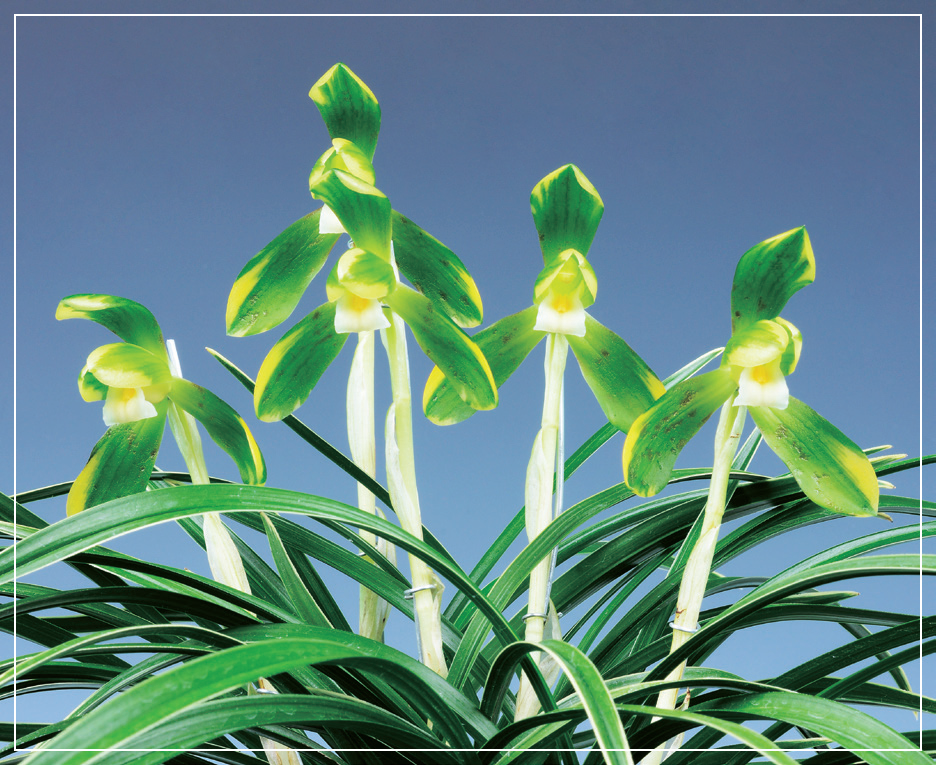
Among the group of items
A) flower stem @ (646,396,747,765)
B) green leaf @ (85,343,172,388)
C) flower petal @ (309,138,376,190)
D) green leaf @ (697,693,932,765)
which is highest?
flower petal @ (309,138,376,190)

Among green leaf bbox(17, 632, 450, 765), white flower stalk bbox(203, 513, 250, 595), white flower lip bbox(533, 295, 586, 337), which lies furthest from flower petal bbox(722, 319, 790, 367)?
white flower stalk bbox(203, 513, 250, 595)

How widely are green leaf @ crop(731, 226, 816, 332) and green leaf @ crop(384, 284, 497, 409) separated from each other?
0.23 m

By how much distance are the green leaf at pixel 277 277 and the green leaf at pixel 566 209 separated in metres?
0.23

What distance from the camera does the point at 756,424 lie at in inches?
26.2

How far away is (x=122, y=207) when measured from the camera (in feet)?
3.85

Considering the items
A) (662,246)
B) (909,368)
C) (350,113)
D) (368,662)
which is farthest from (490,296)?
(368,662)

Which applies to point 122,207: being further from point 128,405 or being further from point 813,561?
point 813,561

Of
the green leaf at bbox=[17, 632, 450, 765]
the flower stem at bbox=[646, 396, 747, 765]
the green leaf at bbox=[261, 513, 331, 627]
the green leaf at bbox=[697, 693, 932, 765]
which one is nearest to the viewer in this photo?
the green leaf at bbox=[17, 632, 450, 765]

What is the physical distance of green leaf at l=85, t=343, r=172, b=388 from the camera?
2.17ft

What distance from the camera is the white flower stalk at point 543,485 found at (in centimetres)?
71

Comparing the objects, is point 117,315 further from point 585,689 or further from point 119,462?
point 585,689

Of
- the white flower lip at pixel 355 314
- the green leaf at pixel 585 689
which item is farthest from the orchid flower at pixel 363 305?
the green leaf at pixel 585 689

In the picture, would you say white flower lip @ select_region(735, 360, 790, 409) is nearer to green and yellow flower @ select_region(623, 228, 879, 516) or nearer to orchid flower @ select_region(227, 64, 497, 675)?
green and yellow flower @ select_region(623, 228, 879, 516)

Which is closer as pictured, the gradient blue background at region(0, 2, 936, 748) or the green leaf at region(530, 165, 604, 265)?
the green leaf at region(530, 165, 604, 265)
